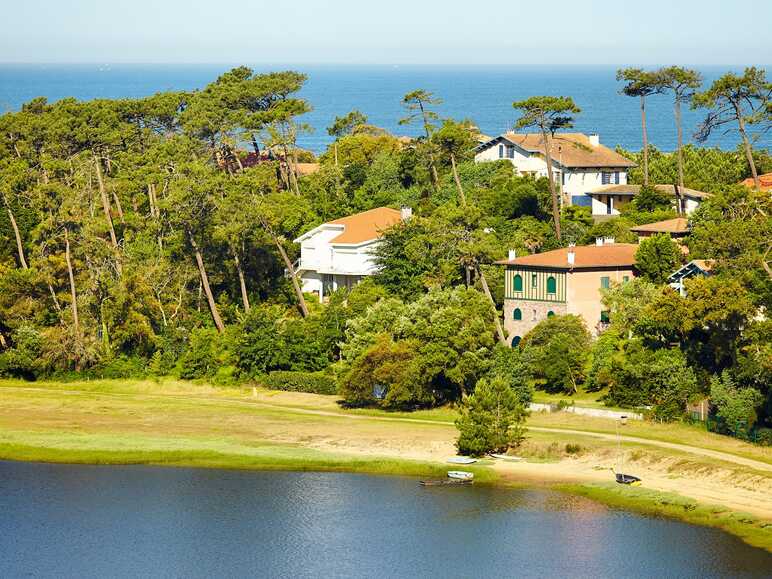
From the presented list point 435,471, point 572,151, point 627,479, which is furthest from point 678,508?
point 572,151

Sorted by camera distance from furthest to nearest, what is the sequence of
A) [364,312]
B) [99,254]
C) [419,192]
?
[419,192] → [99,254] → [364,312]

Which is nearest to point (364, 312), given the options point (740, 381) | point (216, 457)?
point (216, 457)

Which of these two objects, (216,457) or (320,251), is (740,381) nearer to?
(216,457)

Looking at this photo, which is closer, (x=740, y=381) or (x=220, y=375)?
(x=740, y=381)

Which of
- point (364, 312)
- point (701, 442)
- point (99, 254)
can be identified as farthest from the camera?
point (99, 254)

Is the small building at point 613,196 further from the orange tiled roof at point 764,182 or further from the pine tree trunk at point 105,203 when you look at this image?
the pine tree trunk at point 105,203

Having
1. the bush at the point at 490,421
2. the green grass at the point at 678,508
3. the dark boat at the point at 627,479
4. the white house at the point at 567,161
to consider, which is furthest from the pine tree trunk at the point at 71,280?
the dark boat at the point at 627,479

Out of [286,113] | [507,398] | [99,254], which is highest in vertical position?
[286,113]
